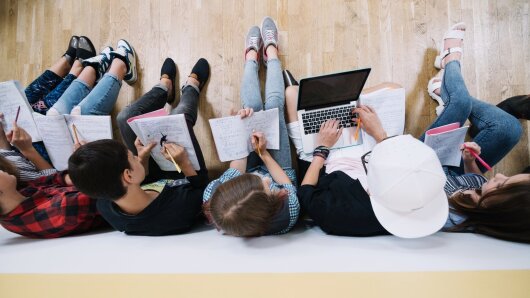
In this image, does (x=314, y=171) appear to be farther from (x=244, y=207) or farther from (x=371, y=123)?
(x=244, y=207)

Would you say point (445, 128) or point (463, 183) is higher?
point (445, 128)

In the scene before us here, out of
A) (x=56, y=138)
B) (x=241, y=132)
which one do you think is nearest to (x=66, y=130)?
(x=56, y=138)

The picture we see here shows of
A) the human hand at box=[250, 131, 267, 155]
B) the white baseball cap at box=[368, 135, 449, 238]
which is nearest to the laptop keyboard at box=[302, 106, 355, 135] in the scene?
the human hand at box=[250, 131, 267, 155]

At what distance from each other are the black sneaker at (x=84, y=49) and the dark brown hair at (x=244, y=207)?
1.43 m

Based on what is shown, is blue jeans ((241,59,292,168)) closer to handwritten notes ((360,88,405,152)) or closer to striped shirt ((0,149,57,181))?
handwritten notes ((360,88,405,152))

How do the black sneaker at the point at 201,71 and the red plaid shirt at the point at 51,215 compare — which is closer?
the red plaid shirt at the point at 51,215

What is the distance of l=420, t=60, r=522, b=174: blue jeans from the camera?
136 centimetres

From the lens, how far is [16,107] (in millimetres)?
1523

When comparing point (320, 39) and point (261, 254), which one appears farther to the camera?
point (320, 39)

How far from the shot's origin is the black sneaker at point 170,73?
1.74m

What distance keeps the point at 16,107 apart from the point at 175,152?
94 centimetres

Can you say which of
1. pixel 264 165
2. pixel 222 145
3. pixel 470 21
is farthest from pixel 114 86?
pixel 470 21

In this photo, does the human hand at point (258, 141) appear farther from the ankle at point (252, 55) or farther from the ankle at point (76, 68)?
the ankle at point (76, 68)

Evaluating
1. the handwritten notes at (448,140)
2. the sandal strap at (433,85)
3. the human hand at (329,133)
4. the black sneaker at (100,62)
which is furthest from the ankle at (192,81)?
the sandal strap at (433,85)
